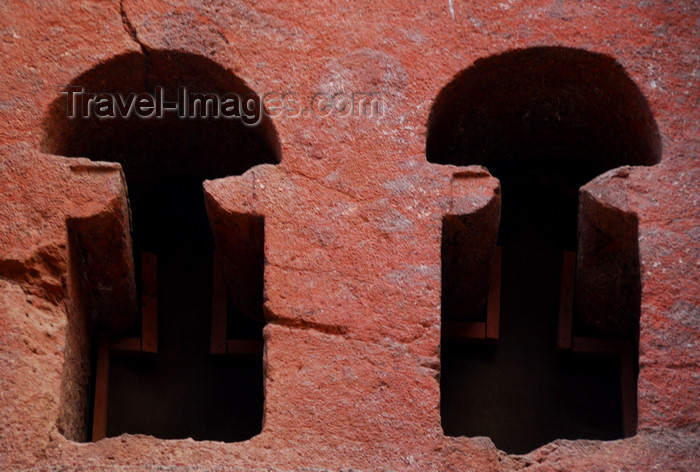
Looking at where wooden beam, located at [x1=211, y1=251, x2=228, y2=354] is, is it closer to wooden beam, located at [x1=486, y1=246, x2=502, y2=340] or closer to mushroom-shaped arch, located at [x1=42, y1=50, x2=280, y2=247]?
mushroom-shaped arch, located at [x1=42, y1=50, x2=280, y2=247]

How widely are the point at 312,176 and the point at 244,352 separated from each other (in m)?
1.04

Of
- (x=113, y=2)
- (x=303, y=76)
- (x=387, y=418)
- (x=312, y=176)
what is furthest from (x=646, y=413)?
(x=113, y=2)

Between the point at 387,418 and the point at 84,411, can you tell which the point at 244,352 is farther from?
the point at 387,418

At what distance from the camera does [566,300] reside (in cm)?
658

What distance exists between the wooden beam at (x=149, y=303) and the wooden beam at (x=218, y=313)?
26 centimetres

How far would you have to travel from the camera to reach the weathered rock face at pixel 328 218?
5285 millimetres

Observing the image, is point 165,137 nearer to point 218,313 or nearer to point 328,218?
point 218,313

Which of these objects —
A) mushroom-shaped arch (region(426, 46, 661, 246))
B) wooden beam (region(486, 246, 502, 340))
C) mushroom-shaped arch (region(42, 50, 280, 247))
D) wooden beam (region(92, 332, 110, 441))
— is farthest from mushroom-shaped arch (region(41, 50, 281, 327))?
wooden beam (region(486, 246, 502, 340))

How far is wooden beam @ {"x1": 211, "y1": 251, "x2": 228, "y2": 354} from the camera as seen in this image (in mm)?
6473

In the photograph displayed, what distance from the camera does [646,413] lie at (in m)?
5.32

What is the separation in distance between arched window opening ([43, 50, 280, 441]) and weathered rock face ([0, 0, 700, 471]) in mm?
19

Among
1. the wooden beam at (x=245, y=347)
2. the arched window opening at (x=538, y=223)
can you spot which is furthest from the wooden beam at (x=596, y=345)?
the wooden beam at (x=245, y=347)

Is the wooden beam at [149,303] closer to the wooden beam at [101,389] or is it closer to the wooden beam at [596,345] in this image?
the wooden beam at [101,389]

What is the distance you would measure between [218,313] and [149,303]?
32cm
